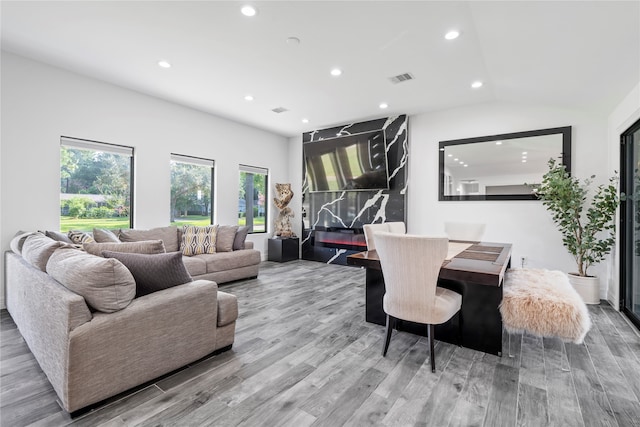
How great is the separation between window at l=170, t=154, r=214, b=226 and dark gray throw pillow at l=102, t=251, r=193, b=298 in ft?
10.0

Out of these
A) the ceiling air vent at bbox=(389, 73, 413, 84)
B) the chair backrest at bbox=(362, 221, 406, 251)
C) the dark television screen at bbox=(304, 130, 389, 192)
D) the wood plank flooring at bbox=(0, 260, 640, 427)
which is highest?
the ceiling air vent at bbox=(389, 73, 413, 84)

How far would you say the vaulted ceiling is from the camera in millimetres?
2414

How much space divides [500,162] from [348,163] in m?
2.57

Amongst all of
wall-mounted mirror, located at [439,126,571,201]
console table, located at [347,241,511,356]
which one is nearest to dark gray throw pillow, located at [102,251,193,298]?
console table, located at [347,241,511,356]

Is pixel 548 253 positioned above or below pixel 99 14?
below

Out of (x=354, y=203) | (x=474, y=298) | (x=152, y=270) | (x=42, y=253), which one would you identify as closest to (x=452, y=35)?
(x=474, y=298)

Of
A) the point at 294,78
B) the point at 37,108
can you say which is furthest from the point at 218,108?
the point at 37,108

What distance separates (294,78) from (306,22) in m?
1.17

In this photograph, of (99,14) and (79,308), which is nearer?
(79,308)

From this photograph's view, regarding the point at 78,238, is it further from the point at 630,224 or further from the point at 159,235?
the point at 630,224

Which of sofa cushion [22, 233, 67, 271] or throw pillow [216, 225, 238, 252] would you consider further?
throw pillow [216, 225, 238, 252]

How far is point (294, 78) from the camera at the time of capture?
12.5ft

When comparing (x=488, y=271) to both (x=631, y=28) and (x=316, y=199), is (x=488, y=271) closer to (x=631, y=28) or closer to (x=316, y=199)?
(x=631, y=28)

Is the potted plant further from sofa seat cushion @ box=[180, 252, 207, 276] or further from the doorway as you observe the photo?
sofa seat cushion @ box=[180, 252, 207, 276]
